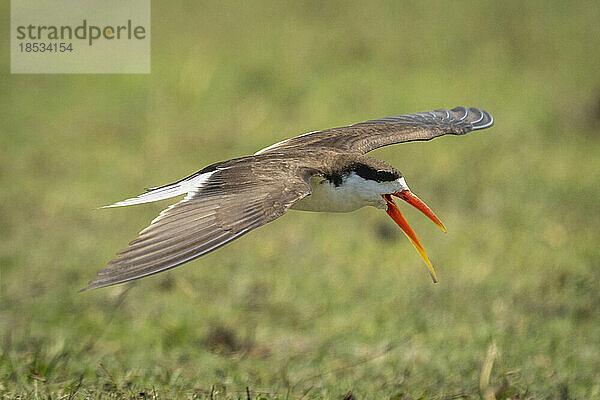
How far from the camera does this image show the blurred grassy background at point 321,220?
4.54m

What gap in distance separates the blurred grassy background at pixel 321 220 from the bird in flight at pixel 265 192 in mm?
801

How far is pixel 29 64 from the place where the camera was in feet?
30.5

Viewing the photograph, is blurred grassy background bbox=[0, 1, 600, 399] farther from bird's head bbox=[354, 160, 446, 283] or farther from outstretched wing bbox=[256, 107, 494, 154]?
outstretched wing bbox=[256, 107, 494, 154]

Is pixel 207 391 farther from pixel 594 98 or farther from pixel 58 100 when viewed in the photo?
pixel 594 98

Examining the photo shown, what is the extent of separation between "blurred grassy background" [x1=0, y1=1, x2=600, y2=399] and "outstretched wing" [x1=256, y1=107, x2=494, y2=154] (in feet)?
3.73

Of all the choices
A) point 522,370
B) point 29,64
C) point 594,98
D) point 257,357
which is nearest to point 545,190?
point 594,98

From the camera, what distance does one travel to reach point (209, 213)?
336 cm

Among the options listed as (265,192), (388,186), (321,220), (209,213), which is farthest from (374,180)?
(321,220)

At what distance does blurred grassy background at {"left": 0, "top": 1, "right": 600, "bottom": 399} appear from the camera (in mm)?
4543

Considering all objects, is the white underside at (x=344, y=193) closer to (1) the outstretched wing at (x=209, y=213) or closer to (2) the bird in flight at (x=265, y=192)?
(2) the bird in flight at (x=265, y=192)

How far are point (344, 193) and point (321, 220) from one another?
121 inches

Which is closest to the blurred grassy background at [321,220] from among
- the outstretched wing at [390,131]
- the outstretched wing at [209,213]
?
the outstretched wing at [209,213]

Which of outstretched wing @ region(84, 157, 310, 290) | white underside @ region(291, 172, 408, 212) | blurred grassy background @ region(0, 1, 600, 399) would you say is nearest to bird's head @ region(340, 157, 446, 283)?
white underside @ region(291, 172, 408, 212)

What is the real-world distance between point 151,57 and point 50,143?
6.00ft
